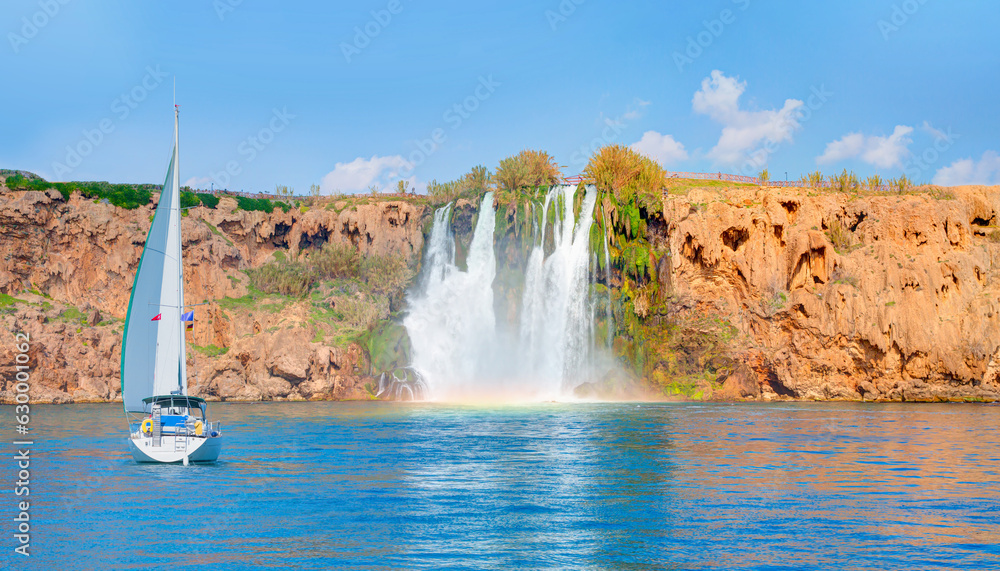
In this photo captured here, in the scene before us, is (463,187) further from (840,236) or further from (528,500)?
(528,500)

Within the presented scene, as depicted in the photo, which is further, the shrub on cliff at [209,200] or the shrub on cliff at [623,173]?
the shrub on cliff at [209,200]

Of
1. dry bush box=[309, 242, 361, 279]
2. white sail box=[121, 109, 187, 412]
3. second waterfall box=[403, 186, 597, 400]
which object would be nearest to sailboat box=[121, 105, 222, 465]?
white sail box=[121, 109, 187, 412]

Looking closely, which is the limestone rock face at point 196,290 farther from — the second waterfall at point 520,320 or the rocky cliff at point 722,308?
the second waterfall at point 520,320

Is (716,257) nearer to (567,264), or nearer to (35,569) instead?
(567,264)

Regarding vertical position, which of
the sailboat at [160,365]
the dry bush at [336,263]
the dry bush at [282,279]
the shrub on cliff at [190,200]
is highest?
the shrub on cliff at [190,200]

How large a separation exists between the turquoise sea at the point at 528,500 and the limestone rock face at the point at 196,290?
2732 cm

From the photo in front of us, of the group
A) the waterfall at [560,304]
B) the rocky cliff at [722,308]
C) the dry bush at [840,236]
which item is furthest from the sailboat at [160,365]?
the dry bush at [840,236]

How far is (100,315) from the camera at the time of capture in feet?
241

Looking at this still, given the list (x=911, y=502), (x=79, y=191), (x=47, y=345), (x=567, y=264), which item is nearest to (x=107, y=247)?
(x=79, y=191)

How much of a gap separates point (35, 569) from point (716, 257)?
5939cm

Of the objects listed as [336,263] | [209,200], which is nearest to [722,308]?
[336,263]

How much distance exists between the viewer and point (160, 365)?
Answer: 1188 inches

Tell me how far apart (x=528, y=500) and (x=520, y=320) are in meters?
48.1

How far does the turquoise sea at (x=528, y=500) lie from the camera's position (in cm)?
1805
